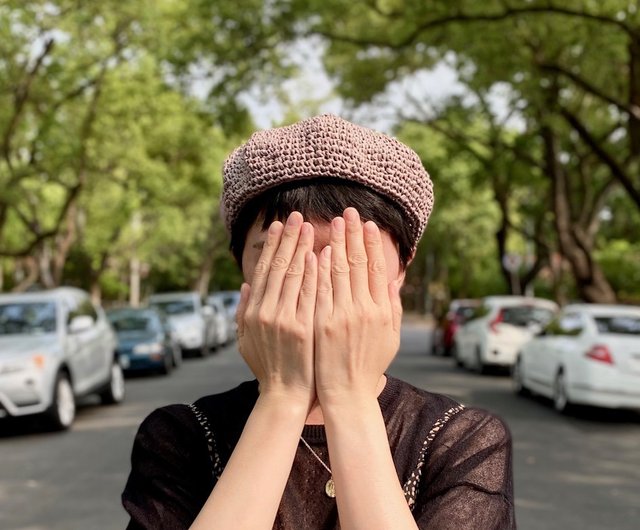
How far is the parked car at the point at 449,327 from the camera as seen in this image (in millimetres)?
23953

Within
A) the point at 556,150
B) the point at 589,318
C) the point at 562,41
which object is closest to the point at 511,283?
the point at 556,150

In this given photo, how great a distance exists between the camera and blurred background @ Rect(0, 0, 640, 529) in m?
10.4

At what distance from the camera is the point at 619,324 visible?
1230cm

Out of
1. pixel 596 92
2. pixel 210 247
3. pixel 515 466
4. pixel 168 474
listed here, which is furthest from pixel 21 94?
pixel 210 247

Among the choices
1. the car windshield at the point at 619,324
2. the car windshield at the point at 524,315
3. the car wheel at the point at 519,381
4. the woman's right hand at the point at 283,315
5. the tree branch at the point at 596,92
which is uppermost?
the tree branch at the point at 596,92

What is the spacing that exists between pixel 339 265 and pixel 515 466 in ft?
24.7

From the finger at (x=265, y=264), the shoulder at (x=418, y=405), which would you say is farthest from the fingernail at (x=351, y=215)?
the shoulder at (x=418, y=405)

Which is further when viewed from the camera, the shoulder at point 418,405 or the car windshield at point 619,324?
the car windshield at point 619,324

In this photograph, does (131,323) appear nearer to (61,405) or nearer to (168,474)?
(61,405)

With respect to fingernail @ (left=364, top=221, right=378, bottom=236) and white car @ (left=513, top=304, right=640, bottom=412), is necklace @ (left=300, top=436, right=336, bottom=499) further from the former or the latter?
white car @ (left=513, top=304, right=640, bottom=412)

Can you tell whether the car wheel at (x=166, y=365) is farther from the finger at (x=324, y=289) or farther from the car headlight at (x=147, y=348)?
the finger at (x=324, y=289)

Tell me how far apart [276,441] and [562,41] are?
16.3m

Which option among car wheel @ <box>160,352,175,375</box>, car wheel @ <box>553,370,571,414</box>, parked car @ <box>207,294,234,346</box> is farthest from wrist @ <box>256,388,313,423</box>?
parked car @ <box>207,294,234,346</box>

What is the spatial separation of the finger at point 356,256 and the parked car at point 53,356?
31.4ft
